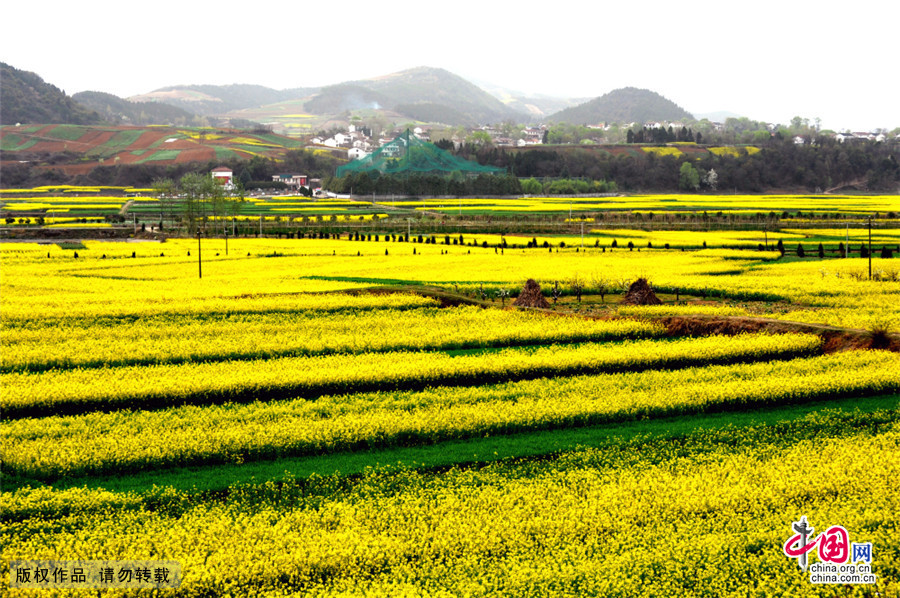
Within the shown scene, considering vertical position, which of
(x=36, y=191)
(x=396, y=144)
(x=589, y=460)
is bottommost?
(x=589, y=460)

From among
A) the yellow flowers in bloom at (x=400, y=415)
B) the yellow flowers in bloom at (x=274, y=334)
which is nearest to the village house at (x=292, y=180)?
the yellow flowers in bloom at (x=274, y=334)

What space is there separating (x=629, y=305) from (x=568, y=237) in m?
33.4

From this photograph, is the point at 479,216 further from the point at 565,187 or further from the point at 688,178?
the point at 688,178

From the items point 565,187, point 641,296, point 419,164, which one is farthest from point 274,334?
point 419,164

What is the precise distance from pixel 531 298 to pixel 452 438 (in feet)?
48.8

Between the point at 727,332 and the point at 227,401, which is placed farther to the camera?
the point at 727,332

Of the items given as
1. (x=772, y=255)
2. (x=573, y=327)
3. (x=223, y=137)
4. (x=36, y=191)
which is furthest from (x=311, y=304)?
(x=223, y=137)

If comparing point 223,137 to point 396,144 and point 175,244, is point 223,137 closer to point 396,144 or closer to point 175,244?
point 396,144

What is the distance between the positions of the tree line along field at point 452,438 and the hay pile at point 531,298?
0.70 metres

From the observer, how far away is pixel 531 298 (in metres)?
32.2

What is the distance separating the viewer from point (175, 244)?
6303cm

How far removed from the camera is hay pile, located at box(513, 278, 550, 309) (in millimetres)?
32125

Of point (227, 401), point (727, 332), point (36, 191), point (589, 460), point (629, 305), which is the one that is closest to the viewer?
point (589, 460)

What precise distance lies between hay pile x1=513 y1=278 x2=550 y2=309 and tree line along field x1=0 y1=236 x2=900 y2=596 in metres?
0.70
